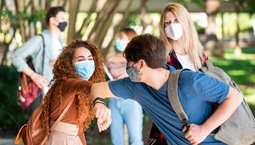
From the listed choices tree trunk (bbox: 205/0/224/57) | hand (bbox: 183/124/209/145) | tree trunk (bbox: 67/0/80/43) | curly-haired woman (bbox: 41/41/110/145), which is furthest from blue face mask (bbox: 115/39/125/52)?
tree trunk (bbox: 205/0/224/57)

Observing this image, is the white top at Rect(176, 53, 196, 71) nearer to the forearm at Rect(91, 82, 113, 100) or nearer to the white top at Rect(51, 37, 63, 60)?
the forearm at Rect(91, 82, 113, 100)

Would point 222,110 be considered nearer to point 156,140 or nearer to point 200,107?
point 200,107

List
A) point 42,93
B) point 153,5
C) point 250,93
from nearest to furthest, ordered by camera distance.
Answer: point 42,93
point 250,93
point 153,5

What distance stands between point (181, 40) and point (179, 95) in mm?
1541

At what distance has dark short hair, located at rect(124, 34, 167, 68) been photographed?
4.07 metres

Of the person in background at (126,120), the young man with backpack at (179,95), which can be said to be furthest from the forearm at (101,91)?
the person in background at (126,120)

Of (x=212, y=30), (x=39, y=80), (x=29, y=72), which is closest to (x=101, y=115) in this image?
(x=39, y=80)

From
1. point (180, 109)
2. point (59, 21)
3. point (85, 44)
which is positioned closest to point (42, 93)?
point (59, 21)

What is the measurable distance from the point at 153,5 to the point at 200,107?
89.6ft

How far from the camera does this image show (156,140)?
207 inches

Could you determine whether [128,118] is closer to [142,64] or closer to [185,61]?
[185,61]

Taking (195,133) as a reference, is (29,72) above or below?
below

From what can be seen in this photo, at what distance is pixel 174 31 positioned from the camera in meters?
5.50

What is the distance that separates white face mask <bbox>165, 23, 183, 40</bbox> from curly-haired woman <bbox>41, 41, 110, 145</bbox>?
23.8 inches
